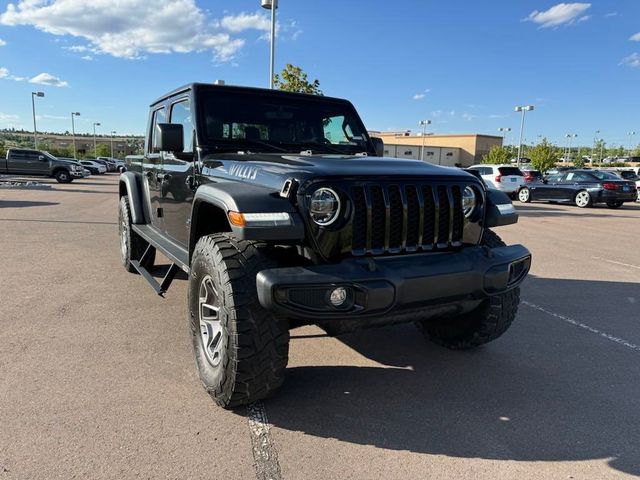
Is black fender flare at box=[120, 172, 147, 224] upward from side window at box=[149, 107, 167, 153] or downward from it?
downward

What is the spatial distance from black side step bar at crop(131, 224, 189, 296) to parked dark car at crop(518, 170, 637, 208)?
1797 centimetres

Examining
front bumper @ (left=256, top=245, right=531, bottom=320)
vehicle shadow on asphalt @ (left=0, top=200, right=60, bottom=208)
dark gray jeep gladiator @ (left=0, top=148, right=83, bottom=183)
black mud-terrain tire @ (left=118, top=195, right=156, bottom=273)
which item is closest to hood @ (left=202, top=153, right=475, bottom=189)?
front bumper @ (left=256, top=245, right=531, bottom=320)

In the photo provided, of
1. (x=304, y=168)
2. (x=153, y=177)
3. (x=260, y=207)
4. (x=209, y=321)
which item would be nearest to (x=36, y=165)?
(x=153, y=177)

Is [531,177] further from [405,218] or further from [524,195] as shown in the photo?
[405,218]

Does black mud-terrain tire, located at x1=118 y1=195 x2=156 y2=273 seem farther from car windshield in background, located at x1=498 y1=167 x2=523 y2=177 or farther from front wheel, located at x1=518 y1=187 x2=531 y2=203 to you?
car windshield in background, located at x1=498 y1=167 x2=523 y2=177

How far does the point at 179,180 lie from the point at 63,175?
88.4 ft

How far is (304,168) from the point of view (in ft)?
9.23

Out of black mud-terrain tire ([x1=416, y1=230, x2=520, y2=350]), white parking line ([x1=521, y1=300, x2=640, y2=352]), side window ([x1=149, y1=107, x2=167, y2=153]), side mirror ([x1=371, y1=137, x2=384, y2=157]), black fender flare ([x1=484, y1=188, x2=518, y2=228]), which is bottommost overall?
white parking line ([x1=521, y1=300, x2=640, y2=352])

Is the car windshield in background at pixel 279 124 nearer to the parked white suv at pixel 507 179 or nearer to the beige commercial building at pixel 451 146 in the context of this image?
the parked white suv at pixel 507 179

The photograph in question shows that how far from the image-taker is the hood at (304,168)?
2734 millimetres

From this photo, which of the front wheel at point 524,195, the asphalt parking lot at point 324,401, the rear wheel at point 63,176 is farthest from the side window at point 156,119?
the rear wheel at point 63,176

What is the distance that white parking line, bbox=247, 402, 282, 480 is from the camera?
2.35m

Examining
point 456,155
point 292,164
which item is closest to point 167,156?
point 292,164

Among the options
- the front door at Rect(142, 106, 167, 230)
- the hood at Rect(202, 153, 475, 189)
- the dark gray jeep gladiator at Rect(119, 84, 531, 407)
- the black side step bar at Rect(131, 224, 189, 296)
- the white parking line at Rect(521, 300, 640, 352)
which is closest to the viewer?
the dark gray jeep gladiator at Rect(119, 84, 531, 407)
